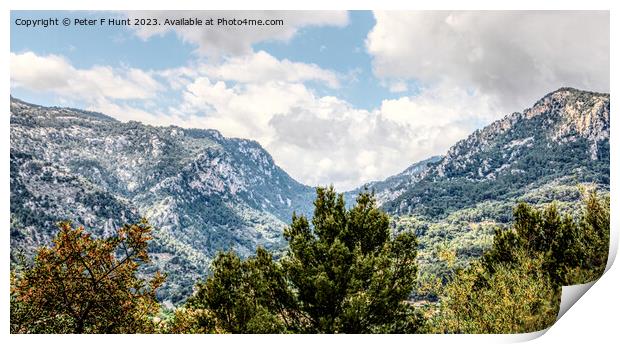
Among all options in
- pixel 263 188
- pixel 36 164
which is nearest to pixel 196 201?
pixel 263 188

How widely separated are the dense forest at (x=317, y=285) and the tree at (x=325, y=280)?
0.03 metres

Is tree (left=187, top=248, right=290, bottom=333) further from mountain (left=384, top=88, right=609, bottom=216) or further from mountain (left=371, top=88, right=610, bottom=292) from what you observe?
mountain (left=384, top=88, right=609, bottom=216)

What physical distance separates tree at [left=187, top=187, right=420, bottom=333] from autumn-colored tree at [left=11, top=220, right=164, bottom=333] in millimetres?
3092

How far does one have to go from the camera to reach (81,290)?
12.3 m

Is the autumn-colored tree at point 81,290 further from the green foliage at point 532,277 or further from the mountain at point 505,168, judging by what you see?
the mountain at point 505,168

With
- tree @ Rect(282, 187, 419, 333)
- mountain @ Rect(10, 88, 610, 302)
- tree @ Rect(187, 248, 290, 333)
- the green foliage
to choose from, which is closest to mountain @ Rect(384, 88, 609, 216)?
mountain @ Rect(10, 88, 610, 302)

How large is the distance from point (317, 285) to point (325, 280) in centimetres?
28

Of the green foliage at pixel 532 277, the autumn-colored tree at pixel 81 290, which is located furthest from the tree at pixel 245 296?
the green foliage at pixel 532 277

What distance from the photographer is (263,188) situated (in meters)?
169

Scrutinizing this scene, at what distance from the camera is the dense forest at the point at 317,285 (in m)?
12.3

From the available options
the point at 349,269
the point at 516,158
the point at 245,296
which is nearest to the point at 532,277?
the point at 349,269

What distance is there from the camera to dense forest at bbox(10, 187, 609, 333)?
12.3m

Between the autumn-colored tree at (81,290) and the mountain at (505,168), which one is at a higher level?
the mountain at (505,168)
